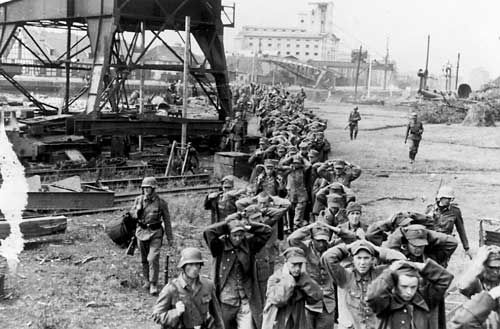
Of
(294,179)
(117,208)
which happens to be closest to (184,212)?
(117,208)

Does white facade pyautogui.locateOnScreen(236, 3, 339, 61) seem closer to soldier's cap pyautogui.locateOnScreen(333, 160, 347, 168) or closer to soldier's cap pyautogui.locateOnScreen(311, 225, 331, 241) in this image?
soldier's cap pyautogui.locateOnScreen(333, 160, 347, 168)

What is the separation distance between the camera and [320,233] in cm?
659

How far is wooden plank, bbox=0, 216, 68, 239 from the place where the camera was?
10305 mm

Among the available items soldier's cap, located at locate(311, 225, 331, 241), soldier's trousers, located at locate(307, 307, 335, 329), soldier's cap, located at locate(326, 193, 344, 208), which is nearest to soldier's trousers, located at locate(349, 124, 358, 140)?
soldier's cap, located at locate(326, 193, 344, 208)

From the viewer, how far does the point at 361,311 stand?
221 inches

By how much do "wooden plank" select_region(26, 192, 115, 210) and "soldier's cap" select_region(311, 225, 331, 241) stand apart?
7355 mm

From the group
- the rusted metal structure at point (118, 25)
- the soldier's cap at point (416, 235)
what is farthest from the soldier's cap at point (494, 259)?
the rusted metal structure at point (118, 25)

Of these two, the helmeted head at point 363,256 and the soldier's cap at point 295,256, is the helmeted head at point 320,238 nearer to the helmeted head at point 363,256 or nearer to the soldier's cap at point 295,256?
the helmeted head at point 363,256

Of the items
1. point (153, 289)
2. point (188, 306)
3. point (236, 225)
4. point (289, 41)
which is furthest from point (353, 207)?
point (289, 41)

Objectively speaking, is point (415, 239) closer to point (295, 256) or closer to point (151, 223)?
→ point (295, 256)

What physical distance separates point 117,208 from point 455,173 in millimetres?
11466

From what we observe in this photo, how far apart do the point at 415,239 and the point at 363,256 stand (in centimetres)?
87

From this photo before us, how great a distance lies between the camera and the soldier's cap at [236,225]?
256 inches

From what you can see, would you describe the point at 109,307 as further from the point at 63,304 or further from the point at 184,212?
the point at 184,212
